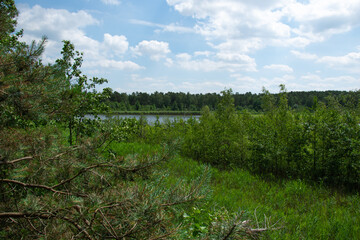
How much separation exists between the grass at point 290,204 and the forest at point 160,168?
1.2 inches

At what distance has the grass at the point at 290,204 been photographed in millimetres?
3631

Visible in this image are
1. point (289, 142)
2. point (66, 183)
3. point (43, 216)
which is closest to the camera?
point (43, 216)

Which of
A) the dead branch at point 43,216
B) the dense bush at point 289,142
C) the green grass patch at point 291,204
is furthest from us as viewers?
the dense bush at point 289,142

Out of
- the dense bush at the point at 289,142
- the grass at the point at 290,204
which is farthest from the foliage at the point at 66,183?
the dense bush at the point at 289,142

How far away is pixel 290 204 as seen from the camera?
4988 millimetres

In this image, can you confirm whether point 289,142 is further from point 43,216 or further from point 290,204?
point 43,216

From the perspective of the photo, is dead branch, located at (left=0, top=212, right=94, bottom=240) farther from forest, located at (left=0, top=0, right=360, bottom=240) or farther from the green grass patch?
the green grass patch

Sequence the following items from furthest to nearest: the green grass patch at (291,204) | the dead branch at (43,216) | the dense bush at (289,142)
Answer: the dense bush at (289,142) → the green grass patch at (291,204) → the dead branch at (43,216)

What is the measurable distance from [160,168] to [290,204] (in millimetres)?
4080

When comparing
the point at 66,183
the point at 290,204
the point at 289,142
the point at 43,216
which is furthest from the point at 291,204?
the point at 43,216

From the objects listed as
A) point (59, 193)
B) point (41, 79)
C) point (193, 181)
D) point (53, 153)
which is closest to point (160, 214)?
point (193, 181)

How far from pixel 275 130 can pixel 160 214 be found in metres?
6.73

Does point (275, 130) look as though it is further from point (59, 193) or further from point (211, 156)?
point (59, 193)

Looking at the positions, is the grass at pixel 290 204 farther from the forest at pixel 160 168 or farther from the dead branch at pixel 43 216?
the dead branch at pixel 43 216
